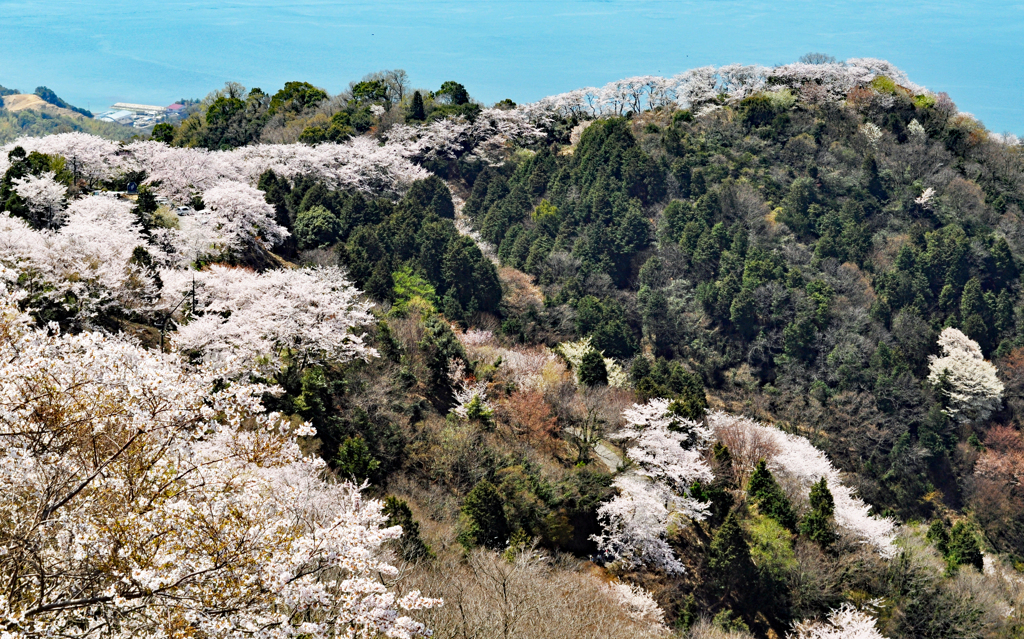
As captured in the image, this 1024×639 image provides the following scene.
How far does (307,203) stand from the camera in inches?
1650

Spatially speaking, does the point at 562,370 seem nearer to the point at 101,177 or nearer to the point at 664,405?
the point at 664,405

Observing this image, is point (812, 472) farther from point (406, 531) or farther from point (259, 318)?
point (259, 318)

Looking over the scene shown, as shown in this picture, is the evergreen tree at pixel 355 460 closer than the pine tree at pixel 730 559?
Yes

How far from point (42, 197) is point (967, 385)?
52.0 m

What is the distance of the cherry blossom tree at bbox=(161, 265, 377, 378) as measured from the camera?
22.2 meters

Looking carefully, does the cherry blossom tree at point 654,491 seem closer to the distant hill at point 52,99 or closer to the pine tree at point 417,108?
the pine tree at point 417,108

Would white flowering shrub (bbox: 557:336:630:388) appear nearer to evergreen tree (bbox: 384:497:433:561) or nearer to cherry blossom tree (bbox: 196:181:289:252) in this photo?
cherry blossom tree (bbox: 196:181:289:252)

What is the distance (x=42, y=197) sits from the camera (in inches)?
1051

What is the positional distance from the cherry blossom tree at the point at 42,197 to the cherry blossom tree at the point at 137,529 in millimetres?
22534

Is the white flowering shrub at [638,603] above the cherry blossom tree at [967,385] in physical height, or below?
below

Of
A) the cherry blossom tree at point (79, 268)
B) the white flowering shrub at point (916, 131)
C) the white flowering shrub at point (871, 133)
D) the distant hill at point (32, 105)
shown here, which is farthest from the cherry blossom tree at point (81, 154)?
the distant hill at point (32, 105)

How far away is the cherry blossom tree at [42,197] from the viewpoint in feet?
87.1

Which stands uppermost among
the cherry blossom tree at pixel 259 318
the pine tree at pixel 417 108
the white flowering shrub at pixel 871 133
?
the white flowering shrub at pixel 871 133

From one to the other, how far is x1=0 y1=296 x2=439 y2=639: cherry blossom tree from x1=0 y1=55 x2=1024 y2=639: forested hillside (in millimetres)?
44
